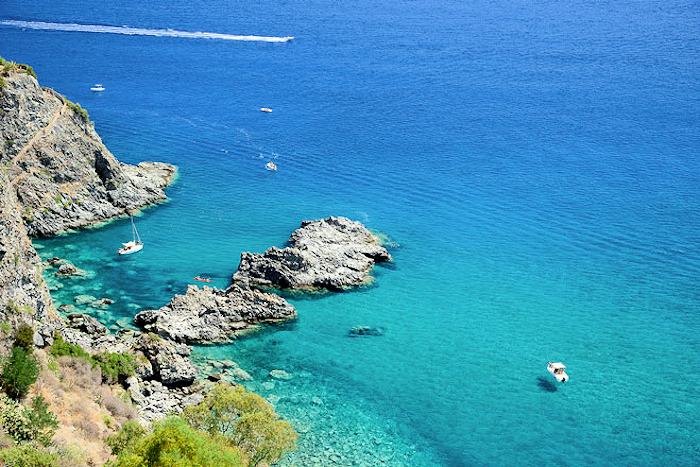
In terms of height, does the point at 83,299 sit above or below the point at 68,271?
below

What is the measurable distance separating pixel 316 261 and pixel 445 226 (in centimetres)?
2371

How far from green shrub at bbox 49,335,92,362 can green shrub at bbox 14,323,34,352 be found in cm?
292

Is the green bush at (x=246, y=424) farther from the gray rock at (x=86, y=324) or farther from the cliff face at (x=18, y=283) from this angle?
the gray rock at (x=86, y=324)

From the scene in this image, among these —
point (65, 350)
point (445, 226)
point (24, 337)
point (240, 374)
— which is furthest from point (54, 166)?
point (445, 226)

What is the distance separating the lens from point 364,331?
71750mm

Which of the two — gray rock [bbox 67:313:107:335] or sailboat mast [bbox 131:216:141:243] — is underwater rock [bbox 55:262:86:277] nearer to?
sailboat mast [bbox 131:216:141:243]

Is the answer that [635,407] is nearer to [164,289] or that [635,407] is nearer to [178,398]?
[178,398]

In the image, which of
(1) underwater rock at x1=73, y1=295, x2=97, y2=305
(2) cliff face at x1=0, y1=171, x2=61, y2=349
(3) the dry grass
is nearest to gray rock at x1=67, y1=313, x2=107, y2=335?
(1) underwater rock at x1=73, y1=295, x2=97, y2=305

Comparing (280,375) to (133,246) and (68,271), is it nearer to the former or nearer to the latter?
(68,271)

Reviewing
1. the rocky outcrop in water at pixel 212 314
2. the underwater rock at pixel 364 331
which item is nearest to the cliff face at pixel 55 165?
the rocky outcrop in water at pixel 212 314

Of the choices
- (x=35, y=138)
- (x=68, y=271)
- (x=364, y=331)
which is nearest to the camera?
(x=364, y=331)

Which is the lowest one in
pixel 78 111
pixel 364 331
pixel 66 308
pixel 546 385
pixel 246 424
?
pixel 546 385

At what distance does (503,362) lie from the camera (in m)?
68.5

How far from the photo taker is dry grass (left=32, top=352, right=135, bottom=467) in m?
44.4
